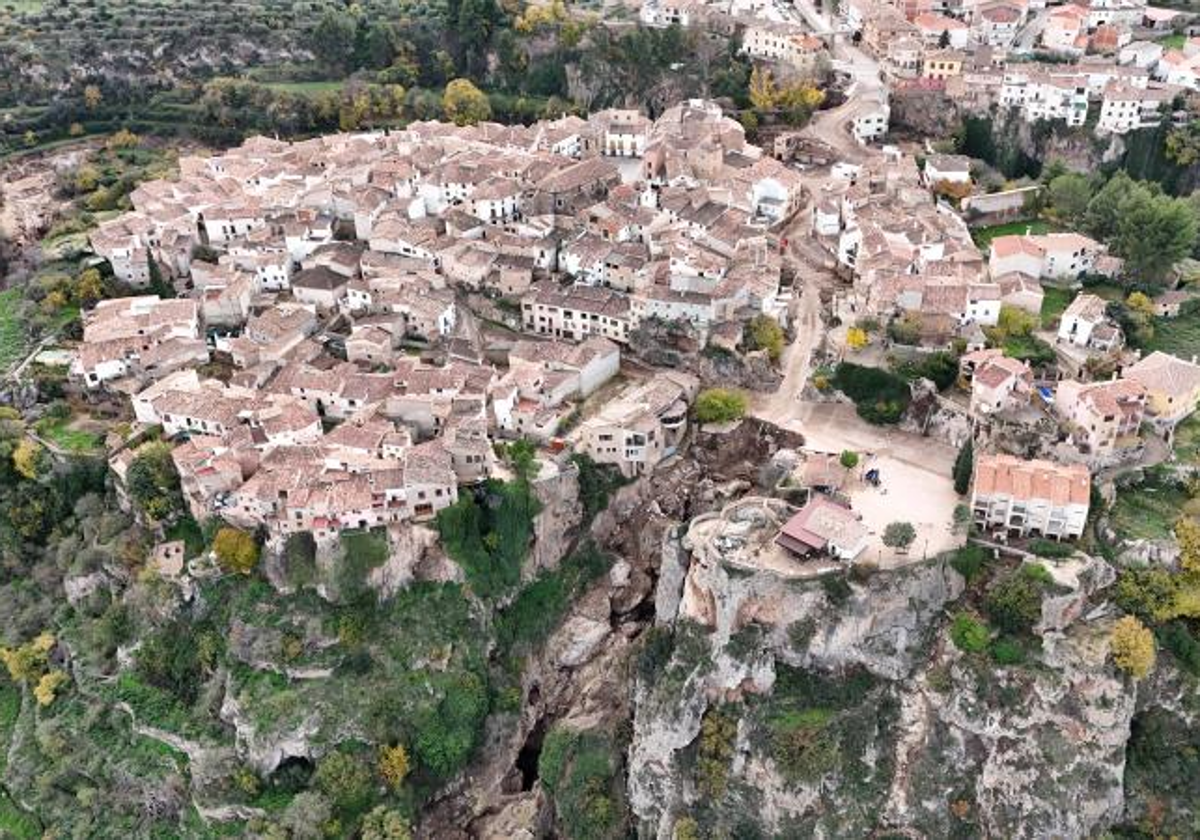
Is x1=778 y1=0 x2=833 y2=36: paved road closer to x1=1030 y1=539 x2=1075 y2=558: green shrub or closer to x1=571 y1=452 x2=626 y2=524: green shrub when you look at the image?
x1=571 y1=452 x2=626 y2=524: green shrub

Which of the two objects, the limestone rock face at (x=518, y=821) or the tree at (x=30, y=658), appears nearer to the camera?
the limestone rock face at (x=518, y=821)

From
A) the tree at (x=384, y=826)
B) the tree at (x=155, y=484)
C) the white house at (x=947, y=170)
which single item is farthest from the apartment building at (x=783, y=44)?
the tree at (x=384, y=826)

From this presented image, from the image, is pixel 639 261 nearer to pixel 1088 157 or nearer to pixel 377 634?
pixel 377 634

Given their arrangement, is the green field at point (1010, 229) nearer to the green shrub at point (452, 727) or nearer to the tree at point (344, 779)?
the green shrub at point (452, 727)

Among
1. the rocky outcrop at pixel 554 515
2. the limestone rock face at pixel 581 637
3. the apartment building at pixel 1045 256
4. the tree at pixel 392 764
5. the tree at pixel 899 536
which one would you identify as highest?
the apartment building at pixel 1045 256

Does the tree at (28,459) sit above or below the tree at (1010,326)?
below

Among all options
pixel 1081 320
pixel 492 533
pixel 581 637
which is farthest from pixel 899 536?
pixel 1081 320
